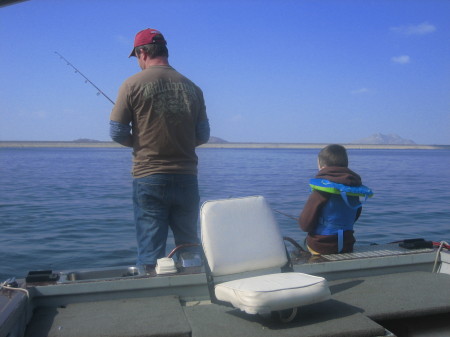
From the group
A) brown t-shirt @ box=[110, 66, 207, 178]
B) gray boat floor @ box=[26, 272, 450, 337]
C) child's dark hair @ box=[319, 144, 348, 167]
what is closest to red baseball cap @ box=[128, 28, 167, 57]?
brown t-shirt @ box=[110, 66, 207, 178]

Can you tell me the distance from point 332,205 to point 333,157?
331mm

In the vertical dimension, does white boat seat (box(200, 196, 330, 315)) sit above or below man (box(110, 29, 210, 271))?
below

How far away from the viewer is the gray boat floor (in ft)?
7.47

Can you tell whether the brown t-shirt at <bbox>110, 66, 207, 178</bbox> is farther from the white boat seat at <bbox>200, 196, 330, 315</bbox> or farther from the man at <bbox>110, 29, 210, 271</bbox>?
the white boat seat at <bbox>200, 196, 330, 315</bbox>

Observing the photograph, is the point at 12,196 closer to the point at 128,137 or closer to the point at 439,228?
the point at 439,228

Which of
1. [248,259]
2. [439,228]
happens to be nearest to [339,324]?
[248,259]

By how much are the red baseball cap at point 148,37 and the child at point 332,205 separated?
1.32 meters

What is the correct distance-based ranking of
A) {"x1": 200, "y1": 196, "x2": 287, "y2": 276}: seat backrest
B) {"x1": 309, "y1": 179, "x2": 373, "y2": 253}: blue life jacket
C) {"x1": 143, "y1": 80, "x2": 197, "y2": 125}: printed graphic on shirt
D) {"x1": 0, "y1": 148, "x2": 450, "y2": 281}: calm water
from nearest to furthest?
{"x1": 200, "y1": 196, "x2": 287, "y2": 276}: seat backrest < {"x1": 143, "y1": 80, "x2": 197, "y2": 125}: printed graphic on shirt < {"x1": 309, "y1": 179, "x2": 373, "y2": 253}: blue life jacket < {"x1": 0, "y1": 148, "x2": 450, "y2": 281}: calm water

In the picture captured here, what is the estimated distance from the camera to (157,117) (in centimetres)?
306

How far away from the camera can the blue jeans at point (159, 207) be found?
10.1 feet

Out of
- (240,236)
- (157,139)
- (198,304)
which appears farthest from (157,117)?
(198,304)

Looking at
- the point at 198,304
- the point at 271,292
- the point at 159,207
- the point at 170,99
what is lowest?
A: the point at 198,304

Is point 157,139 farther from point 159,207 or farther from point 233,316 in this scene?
point 233,316

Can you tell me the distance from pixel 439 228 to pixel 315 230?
23.5 feet
